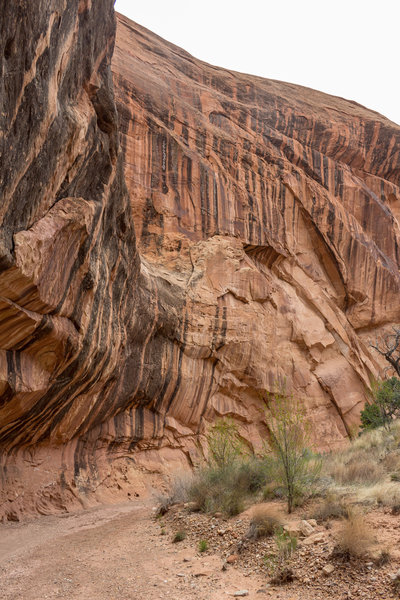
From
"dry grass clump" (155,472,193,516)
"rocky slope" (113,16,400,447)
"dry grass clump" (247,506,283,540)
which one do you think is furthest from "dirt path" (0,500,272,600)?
A: "rocky slope" (113,16,400,447)

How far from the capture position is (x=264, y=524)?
23.3ft

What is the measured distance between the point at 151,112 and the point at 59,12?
13951mm

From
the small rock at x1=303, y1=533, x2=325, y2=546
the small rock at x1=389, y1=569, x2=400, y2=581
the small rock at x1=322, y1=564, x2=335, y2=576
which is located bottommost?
the small rock at x1=322, y1=564, x2=335, y2=576

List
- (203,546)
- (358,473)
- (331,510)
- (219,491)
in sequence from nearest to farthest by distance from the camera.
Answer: (331,510), (203,546), (358,473), (219,491)

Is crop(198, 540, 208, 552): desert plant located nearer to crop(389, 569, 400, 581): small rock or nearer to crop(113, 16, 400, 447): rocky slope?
crop(389, 569, 400, 581): small rock

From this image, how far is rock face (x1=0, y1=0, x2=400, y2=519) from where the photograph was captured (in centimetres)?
870

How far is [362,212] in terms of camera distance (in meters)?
28.0

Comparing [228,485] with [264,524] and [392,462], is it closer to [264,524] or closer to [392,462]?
Answer: [264,524]

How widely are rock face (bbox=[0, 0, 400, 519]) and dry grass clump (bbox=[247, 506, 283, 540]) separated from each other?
575 centimetres

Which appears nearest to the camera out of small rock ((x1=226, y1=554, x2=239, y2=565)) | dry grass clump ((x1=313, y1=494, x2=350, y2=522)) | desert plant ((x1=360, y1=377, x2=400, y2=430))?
small rock ((x1=226, y1=554, x2=239, y2=565))

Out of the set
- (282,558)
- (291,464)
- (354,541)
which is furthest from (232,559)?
(291,464)

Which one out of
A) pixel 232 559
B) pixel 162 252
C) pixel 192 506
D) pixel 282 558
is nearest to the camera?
pixel 282 558

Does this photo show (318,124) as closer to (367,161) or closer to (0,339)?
(367,161)

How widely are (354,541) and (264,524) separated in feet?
6.00
